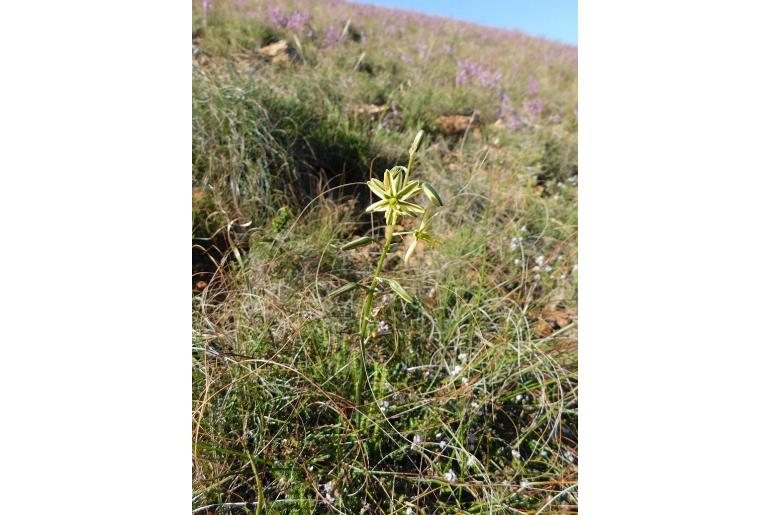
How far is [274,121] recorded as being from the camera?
1.42 m

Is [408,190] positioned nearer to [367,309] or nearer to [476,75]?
[367,309]

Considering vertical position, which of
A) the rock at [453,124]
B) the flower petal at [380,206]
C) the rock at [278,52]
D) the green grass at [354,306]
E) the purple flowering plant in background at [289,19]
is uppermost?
the purple flowering plant in background at [289,19]

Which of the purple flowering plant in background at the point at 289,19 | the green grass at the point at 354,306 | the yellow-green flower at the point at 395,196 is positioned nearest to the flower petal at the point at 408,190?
the yellow-green flower at the point at 395,196

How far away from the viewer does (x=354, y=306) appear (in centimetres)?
106

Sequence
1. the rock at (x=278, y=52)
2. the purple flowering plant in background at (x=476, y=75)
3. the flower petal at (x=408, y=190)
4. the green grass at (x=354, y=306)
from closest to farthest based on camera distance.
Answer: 1. the flower petal at (x=408, y=190)
2. the green grass at (x=354, y=306)
3. the rock at (x=278, y=52)
4. the purple flowering plant in background at (x=476, y=75)

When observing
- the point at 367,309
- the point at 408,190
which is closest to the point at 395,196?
the point at 408,190

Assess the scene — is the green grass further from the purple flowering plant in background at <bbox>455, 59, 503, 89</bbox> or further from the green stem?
the purple flowering plant in background at <bbox>455, 59, 503, 89</bbox>

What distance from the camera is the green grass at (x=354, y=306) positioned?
864 millimetres

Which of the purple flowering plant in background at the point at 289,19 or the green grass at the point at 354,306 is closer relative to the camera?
the green grass at the point at 354,306

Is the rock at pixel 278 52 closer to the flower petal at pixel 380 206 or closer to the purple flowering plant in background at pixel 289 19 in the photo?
the purple flowering plant in background at pixel 289 19
